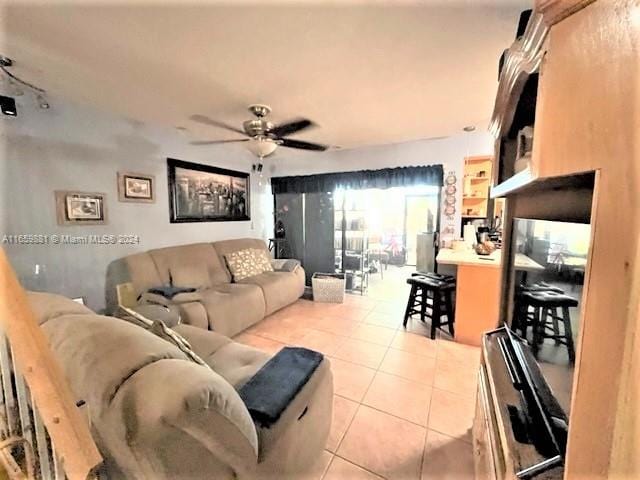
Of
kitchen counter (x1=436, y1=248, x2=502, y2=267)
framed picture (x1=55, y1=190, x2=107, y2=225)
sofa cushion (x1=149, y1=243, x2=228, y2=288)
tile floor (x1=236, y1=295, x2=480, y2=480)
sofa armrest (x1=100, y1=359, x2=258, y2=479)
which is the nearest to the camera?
sofa armrest (x1=100, y1=359, x2=258, y2=479)

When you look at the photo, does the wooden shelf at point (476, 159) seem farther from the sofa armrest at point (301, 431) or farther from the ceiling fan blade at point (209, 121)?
the sofa armrest at point (301, 431)

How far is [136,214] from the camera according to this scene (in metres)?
3.08

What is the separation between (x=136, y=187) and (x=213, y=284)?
56.6 inches

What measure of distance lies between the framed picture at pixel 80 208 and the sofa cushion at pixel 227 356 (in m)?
1.64

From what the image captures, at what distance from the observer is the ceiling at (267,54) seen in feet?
4.34

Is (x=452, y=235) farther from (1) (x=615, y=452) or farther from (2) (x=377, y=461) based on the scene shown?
(1) (x=615, y=452)

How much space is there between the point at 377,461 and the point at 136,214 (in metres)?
3.28

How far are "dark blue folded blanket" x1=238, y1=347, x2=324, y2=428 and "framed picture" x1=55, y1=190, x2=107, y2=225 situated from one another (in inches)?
99.2

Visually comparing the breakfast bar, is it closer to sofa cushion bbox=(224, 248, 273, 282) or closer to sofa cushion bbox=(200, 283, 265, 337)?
sofa cushion bbox=(200, 283, 265, 337)

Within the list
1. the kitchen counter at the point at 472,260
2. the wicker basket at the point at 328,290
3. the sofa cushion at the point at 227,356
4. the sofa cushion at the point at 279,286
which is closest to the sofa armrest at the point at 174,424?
the sofa cushion at the point at 227,356

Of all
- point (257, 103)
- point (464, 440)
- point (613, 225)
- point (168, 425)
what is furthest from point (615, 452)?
point (257, 103)

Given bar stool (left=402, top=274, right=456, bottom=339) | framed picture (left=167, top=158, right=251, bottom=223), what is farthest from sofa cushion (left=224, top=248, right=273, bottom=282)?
bar stool (left=402, top=274, right=456, bottom=339)

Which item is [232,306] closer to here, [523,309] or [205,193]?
[205,193]

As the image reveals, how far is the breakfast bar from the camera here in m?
2.64
